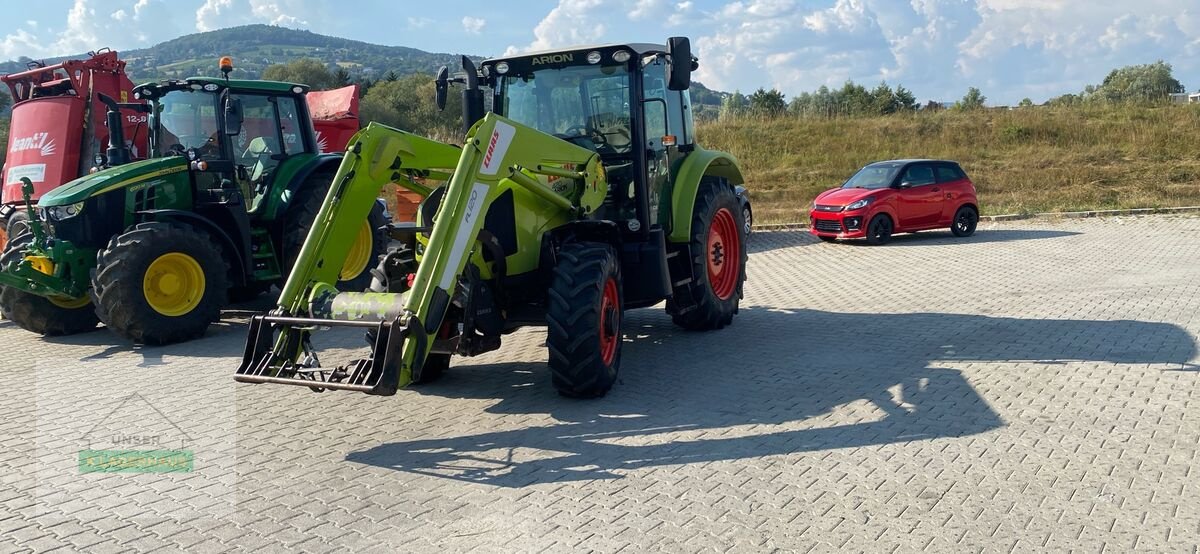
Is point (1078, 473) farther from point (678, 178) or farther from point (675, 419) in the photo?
point (678, 178)

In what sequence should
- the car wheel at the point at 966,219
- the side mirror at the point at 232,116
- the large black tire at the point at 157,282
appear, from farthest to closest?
the car wheel at the point at 966,219 < the side mirror at the point at 232,116 < the large black tire at the point at 157,282

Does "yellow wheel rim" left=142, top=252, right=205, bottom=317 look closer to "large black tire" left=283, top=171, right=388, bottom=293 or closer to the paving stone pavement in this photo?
the paving stone pavement

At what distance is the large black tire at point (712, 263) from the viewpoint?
8.38m

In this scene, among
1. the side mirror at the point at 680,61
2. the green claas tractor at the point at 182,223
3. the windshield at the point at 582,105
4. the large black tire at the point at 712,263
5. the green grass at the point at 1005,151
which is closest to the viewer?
the side mirror at the point at 680,61

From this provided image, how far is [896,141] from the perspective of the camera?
31.7 m

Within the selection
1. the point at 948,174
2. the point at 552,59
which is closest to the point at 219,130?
the point at 552,59

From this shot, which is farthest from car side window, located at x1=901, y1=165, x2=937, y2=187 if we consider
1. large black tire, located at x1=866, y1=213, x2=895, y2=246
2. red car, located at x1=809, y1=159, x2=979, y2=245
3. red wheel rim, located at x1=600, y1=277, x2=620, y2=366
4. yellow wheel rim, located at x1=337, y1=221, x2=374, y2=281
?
red wheel rim, located at x1=600, y1=277, x2=620, y2=366

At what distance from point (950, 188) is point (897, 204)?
1344mm

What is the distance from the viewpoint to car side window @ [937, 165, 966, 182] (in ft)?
57.6

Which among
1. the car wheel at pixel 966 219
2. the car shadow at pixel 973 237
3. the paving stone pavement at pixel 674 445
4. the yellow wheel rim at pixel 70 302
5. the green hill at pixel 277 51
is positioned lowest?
the paving stone pavement at pixel 674 445

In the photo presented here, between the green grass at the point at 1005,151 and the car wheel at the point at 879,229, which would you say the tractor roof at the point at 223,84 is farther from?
the green grass at the point at 1005,151

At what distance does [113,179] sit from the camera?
359 inches

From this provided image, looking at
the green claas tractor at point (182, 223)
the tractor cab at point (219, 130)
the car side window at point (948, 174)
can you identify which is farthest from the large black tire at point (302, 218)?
the car side window at point (948, 174)

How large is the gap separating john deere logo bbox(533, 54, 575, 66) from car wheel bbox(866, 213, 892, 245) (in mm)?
10354
